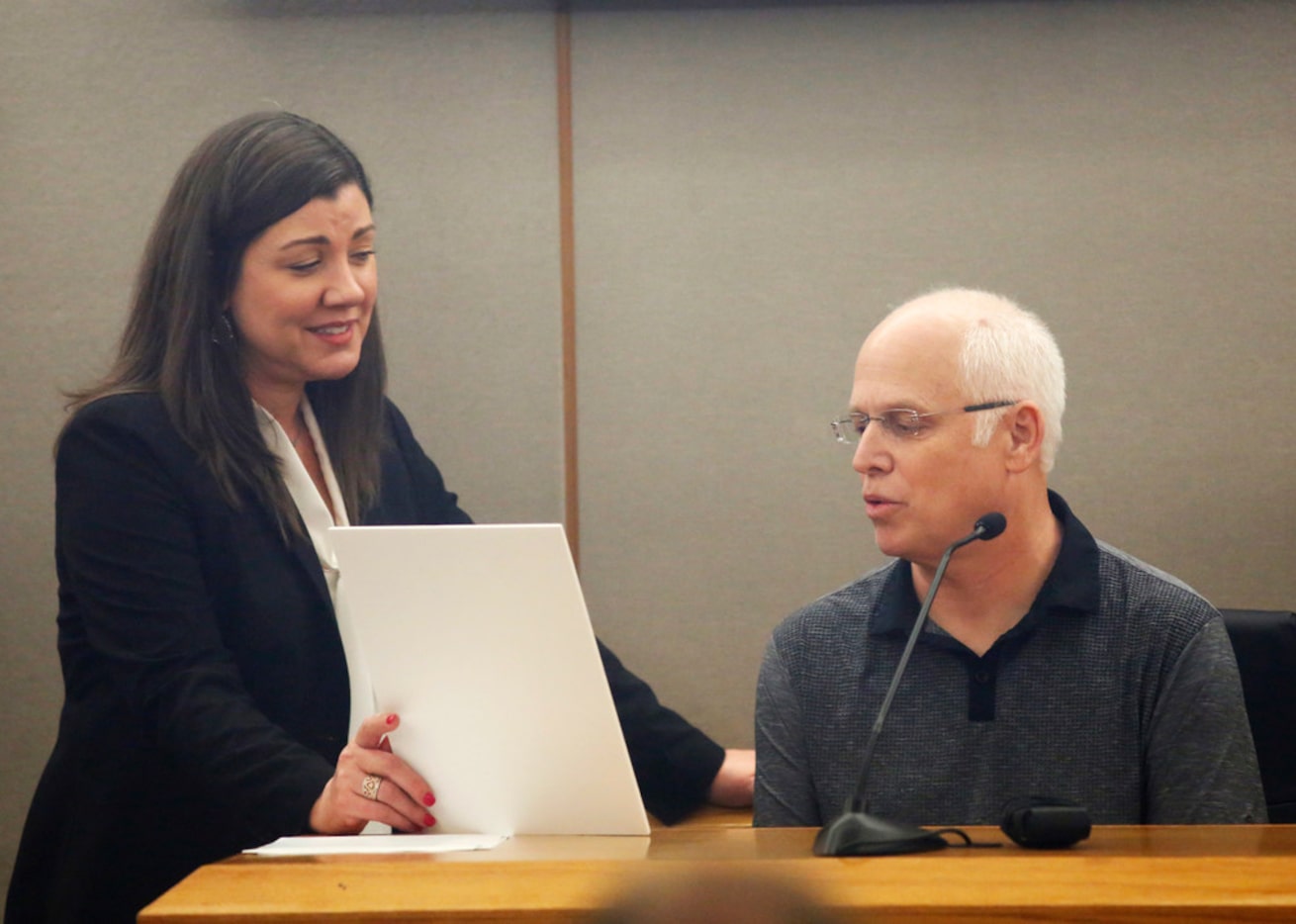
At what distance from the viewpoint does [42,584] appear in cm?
300

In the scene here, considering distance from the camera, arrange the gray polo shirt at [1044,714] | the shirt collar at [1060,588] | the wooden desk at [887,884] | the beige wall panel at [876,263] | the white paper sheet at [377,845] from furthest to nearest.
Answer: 1. the beige wall panel at [876,263]
2. the shirt collar at [1060,588]
3. the gray polo shirt at [1044,714]
4. the white paper sheet at [377,845]
5. the wooden desk at [887,884]

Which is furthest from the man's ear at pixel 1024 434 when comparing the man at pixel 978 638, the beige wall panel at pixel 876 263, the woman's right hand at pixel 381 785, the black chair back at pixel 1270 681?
the beige wall panel at pixel 876 263

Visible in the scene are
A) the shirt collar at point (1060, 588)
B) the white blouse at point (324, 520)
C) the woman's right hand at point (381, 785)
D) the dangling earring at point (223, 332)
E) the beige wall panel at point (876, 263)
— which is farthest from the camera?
the beige wall panel at point (876, 263)

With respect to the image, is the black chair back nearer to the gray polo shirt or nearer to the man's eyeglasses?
the gray polo shirt

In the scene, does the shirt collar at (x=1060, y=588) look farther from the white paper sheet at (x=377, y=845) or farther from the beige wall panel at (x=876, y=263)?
the beige wall panel at (x=876, y=263)

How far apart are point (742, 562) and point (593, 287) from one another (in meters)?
0.67

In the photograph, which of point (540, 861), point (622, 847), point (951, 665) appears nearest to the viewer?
point (540, 861)

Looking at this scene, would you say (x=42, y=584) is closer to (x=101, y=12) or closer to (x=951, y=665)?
(x=101, y=12)

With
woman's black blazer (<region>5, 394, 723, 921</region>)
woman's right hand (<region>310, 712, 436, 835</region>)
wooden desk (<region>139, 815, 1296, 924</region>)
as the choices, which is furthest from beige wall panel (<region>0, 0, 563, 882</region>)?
wooden desk (<region>139, 815, 1296, 924</region>)

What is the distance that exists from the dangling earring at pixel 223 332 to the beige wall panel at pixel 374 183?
1061 mm

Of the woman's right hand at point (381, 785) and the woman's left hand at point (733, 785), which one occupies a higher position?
the woman's right hand at point (381, 785)

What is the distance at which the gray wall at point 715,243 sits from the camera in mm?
2900

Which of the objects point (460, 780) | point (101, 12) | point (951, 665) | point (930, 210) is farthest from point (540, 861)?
point (101, 12)

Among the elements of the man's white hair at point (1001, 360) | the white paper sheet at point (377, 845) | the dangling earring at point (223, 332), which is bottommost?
the white paper sheet at point (377, 845)
